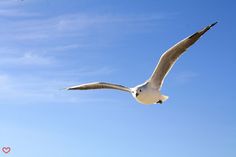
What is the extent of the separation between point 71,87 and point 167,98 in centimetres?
464

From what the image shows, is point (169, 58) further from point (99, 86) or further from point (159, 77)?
point (99, 86)

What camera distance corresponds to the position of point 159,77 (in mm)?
24500

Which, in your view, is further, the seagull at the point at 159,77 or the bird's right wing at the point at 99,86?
the bird's right wing at the point at 99,86

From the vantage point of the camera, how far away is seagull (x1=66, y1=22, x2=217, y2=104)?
23.2m

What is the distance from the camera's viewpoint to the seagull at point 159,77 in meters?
23.2

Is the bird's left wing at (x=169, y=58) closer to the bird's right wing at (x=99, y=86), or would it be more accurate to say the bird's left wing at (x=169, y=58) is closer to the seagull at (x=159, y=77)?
the seagull at (x=159, y=77)

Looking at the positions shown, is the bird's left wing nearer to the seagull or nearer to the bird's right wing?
the seagull

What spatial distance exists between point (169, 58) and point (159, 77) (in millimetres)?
1027

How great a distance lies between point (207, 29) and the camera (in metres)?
23.0

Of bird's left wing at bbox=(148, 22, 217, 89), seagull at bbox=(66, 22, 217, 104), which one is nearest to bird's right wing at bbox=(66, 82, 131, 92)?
seagull at bbox=(66, 22, 217, 104)

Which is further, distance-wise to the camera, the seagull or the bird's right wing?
the bird's right wing

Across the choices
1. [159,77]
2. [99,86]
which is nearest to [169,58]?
[159,77]

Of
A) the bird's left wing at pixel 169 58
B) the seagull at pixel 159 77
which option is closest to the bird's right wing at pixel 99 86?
the seagull at pixel 159 77

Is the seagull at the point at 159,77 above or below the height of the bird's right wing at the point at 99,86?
below
